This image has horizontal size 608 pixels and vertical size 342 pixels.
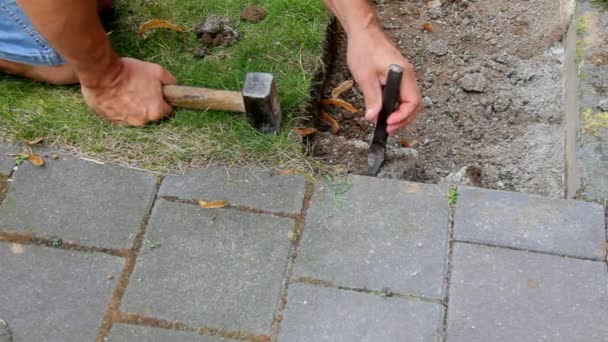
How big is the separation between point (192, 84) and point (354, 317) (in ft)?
4.04

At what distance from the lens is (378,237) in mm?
2539

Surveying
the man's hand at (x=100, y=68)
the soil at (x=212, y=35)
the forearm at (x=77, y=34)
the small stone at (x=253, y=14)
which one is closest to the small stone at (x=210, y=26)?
the soil at (x=212, y=35)

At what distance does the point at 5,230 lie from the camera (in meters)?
2.59

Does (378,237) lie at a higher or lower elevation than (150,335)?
higher

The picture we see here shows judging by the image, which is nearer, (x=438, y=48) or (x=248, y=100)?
(x=248, y=100)

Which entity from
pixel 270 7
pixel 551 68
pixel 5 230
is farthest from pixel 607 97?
pixel 5 230

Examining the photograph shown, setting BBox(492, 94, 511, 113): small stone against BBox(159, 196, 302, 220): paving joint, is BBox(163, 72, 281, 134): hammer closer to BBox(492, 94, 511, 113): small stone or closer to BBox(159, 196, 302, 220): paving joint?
BBox(159, 196, 302, 220): paving joint

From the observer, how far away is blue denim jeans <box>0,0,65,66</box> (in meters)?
2.85

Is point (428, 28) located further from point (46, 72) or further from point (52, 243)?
point (52, 243)

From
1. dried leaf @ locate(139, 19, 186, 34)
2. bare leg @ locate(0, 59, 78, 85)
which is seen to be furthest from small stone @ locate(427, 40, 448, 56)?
bare leg @ locate(0, 59, 78, 85)

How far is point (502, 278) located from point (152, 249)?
1.15m

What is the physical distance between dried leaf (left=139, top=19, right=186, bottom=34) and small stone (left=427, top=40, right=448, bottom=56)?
1.10m

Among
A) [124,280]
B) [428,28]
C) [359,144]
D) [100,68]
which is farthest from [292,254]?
[428,28]

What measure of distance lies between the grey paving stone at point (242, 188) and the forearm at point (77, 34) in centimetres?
49
